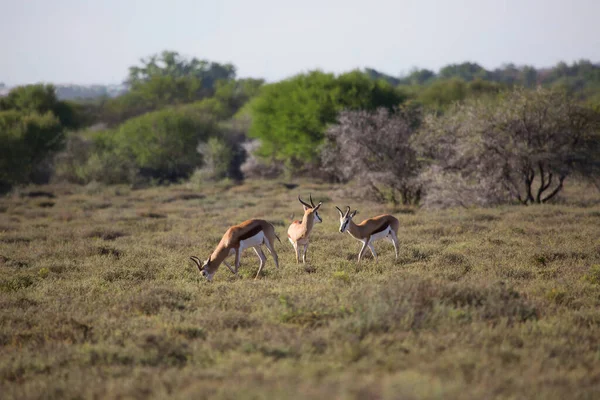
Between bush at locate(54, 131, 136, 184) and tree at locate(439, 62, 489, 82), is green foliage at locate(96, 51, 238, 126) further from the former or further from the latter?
tree at locate(439, 62, 489, 82)

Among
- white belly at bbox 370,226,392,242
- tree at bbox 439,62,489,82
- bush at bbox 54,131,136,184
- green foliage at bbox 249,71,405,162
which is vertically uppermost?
tree at bbox 439,62,489,82

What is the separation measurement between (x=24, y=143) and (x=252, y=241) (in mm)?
35364

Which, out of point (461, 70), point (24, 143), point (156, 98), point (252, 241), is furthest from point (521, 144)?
point (461, 70)

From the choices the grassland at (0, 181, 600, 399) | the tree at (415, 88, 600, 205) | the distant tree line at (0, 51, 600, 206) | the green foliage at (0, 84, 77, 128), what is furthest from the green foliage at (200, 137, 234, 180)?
the grassland at (0, 181, 600, 399)

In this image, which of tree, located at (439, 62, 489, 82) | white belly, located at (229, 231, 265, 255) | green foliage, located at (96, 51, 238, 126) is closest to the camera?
white belly, located at (229, 231, 265, 255)

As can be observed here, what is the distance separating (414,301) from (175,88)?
9387 centimetres

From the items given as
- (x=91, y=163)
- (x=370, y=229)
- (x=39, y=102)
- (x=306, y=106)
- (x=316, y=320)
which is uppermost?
(x=39, y=102)

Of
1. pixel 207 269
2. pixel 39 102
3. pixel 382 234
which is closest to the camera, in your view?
pixel 207 269

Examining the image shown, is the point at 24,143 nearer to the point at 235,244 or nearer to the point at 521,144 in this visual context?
the point at 521,144

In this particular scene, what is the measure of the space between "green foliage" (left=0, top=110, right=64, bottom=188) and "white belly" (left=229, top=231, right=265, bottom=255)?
33.3m

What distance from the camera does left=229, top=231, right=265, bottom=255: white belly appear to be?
11.9 metres

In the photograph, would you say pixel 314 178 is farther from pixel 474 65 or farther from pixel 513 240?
pixel 474 65

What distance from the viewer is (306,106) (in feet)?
145

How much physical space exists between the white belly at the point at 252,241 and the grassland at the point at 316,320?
0.62m
